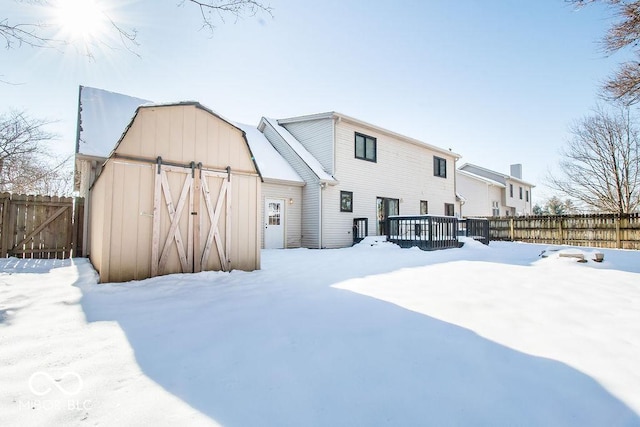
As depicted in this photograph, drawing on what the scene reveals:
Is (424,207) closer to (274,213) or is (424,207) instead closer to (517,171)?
(274,213)

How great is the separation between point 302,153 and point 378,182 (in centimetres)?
405

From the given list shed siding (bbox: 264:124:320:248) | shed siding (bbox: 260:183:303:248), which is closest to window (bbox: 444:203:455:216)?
shed siding (bbox: 264:124:320:248)

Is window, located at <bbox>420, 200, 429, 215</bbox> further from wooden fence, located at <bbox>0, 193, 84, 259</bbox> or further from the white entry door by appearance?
wooden fence, located at <bbox>0, 193, 84, 259</bbox>

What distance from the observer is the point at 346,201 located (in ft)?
44.5

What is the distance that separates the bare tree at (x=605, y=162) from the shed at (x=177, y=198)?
21.6 m

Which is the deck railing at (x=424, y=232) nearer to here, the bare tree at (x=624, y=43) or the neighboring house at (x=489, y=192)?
the bare tree at (x=624, y=43)

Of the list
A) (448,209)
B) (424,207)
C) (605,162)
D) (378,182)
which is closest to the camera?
(378,182)

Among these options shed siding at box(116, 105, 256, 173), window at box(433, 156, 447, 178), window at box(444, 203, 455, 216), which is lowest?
window at box(444, 203, 455, 216)

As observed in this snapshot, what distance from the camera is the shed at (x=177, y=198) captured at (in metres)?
5.02

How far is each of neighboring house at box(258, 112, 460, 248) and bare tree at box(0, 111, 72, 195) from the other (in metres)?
10.3

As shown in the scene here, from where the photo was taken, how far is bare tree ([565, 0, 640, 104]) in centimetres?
524

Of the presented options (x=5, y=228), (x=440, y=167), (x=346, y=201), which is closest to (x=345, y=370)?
(x=5, y=228)

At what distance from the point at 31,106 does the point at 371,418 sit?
61.4 feet

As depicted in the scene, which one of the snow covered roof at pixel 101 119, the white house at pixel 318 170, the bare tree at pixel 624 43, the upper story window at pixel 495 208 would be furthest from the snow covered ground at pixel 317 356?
the upper story window at pixel 495 208
